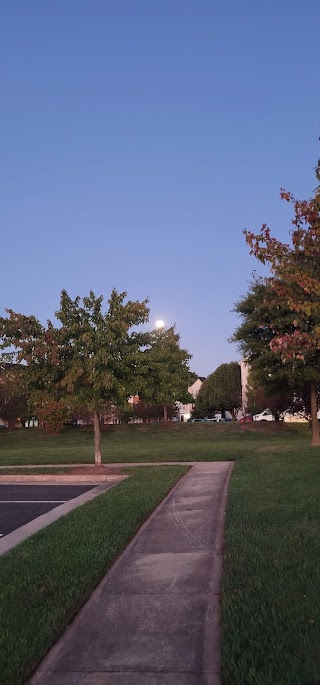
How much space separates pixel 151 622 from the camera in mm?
5043

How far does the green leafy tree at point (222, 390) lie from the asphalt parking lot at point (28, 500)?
212 feet

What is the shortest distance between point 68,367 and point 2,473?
455cm

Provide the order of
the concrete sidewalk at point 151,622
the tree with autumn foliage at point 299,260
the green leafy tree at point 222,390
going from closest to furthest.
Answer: the concrete sidewalk at point 151,622, the tree with autumn foliage at point 299,260, the green leafy tree at point 222,390

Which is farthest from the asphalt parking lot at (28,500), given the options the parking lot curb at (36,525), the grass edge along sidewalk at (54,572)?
the grass edge along sidewalk at (54,572)

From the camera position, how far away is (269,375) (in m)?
26.8

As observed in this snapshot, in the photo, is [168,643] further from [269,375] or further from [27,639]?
[269,375]

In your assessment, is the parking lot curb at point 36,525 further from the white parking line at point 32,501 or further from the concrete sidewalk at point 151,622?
the concrete sidewalk at point 151,622

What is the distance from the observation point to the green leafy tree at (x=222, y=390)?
3191 inches

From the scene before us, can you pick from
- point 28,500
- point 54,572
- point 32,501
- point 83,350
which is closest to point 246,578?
point 54,572

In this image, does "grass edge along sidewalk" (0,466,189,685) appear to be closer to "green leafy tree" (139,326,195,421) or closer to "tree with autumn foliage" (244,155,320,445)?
"tree with autumn foliage" (244,155,320,445)

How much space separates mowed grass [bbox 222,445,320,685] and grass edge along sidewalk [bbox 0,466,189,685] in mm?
1360

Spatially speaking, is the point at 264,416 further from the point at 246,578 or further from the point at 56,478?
the point at 246,578

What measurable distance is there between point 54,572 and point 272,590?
2.37m

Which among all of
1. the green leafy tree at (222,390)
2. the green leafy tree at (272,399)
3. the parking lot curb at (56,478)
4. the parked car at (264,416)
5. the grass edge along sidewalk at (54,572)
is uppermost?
the green leafy tree at (222,390)
